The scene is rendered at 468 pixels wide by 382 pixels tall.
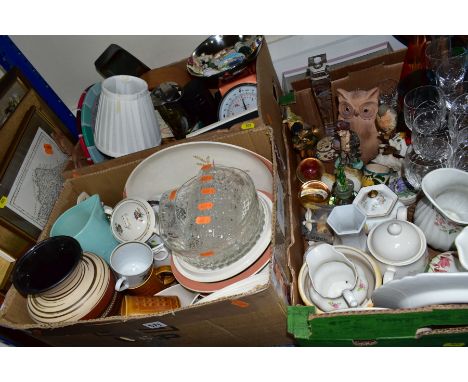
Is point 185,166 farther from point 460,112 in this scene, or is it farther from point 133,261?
point 460,112

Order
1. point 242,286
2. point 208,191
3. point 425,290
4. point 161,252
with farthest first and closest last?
point 161,252, point 208,191, point 242,286, point 425,290

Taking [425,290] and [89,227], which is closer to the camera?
Answer: [425,290]

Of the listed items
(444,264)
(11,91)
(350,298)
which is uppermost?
(11,91)

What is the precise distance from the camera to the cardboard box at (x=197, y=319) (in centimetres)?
87

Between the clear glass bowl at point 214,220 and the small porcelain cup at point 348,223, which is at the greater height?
the clear glass bowl at point 214,220

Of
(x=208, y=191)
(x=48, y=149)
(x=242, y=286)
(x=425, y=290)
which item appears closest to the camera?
(x=425, y=290)

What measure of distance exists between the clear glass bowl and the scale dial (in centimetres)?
28

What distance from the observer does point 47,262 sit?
1.01 m

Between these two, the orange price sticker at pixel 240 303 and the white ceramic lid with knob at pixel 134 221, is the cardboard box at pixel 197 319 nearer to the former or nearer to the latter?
the orange price sticker at pixel 240 303

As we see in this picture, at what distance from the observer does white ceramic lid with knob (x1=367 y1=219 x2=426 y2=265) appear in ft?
2.99

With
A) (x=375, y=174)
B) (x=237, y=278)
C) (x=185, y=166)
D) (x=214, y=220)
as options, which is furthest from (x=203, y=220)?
(x=375, y=174)

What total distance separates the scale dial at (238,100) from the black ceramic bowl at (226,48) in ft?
0.15

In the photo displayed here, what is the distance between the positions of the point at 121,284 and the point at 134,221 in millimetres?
155

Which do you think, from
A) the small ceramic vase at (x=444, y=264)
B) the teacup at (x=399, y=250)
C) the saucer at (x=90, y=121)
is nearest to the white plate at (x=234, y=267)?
the teacup at (x=399, y=250)
